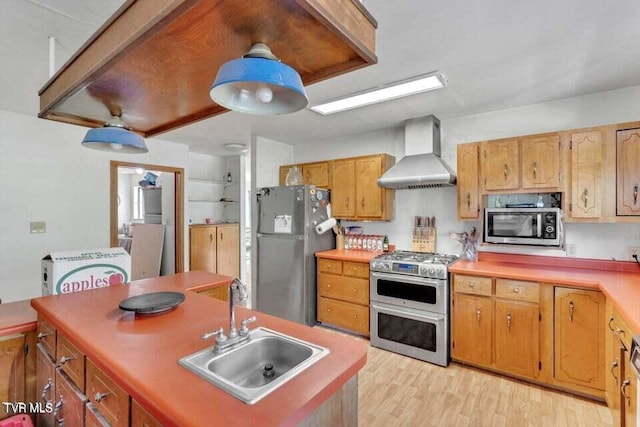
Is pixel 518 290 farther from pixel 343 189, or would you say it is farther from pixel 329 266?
pixel 343 189

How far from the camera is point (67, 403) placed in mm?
1419

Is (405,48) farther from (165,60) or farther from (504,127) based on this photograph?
(504,127)

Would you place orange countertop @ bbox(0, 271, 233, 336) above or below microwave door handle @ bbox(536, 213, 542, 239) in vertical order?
below

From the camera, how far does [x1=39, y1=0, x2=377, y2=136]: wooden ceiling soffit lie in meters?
0.89

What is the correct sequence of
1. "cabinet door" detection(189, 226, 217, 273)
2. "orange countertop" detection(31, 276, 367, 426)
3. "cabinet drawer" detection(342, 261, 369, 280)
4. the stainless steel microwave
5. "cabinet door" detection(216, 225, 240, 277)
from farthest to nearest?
"cabinet door" detection(216, 225, 240, 277), "cabinet door" detection(189, 226, 217, 273), "cabinet drawer" detection(342, 261, 369, 280), the stainless steel microwave, "orange countertop" detection(31, 276, 367, 426)

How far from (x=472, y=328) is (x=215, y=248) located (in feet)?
13.5

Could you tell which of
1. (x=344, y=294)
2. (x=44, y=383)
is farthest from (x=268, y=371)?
(x=344, y=294)

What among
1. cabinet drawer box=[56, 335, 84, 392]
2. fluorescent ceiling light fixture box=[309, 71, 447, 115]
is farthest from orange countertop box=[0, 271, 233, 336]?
fluorescent ceiling light fixture box=[309, 71, 447, 115]

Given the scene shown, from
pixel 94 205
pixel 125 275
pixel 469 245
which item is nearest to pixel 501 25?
pixel 469 245

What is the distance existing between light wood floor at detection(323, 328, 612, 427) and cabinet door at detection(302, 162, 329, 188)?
92.2 inches

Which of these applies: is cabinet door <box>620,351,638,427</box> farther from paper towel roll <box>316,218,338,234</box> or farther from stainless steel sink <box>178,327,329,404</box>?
paper towel roll <box>316,218,338,234</box>

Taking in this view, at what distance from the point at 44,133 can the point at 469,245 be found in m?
4.83

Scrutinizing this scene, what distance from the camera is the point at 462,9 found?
1.56 m

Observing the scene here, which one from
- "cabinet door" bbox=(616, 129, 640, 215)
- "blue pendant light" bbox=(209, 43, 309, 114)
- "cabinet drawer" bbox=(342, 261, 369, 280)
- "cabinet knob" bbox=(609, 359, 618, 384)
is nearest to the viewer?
"blue pendant light" bbox=(209, 43, 309, 114)
